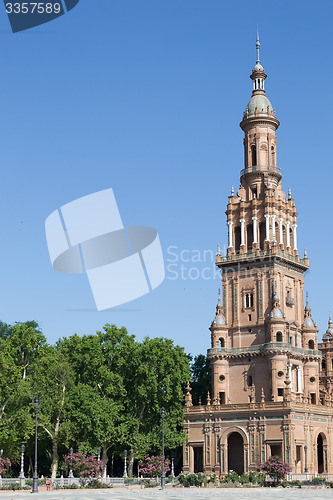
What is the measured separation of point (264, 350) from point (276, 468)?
16547 millimetres

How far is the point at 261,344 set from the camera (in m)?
98.0

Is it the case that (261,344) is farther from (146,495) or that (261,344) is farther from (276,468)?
(146,495)

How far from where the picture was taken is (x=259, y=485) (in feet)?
268

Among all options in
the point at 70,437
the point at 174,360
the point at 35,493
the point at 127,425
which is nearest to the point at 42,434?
the point at 70,437

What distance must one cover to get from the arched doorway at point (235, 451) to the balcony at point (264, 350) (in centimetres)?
910

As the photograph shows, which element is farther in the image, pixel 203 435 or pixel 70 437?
pixel 203 435

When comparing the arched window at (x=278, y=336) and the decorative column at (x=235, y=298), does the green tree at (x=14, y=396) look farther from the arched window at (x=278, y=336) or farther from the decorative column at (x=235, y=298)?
the arched window at (x=278, y=336)

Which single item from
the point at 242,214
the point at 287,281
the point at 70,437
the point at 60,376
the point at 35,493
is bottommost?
the point at 35,493

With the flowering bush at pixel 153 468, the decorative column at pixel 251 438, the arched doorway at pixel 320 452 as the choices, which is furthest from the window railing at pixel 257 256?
the flowering bush at pixel 153 468

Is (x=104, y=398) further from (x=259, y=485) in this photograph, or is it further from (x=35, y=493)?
(x=35, y=493)

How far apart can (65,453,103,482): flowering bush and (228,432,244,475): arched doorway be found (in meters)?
20.2

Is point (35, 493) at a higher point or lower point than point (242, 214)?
lower

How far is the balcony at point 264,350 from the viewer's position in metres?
95.6

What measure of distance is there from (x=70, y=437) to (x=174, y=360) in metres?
15.5
